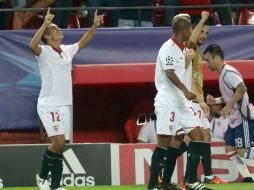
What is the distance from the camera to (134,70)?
49.1 ft

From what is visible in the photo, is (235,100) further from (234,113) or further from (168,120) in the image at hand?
(168,120)

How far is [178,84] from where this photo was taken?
11.7 m

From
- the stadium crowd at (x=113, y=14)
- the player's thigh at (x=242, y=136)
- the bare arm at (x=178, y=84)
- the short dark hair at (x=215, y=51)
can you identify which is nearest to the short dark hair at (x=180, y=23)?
the bare arm at (x=178, y=84)

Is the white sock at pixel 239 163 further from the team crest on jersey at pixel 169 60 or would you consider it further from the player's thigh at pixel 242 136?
the team crest on jersey at pixel 169 60

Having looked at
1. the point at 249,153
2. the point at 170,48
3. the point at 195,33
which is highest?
the point at 195,33

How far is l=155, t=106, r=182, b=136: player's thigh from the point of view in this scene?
38.9 ft

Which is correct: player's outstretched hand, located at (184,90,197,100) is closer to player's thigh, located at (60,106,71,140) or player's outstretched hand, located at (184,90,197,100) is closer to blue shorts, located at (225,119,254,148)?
player's thigh, located at (60,106,71,140)

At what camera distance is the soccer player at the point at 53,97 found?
12.5 meters

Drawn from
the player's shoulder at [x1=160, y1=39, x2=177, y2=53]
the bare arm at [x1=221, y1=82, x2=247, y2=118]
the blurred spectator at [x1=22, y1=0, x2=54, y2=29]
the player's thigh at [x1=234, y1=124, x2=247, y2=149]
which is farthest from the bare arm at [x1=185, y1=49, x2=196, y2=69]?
the blurred spectator at [x1=22, y1=0, x2=54, y2=29]

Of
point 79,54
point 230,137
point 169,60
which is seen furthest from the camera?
point 79,54

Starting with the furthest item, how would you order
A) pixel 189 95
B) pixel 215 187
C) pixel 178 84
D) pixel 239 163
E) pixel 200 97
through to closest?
pixel 239 163 → pixel 200 97 → pixel 215 187 → pixel 178 84 → pixel 189 95

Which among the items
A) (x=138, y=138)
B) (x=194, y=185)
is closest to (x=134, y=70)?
(x=138, y=138)

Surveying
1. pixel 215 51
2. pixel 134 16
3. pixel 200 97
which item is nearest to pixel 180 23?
pixel 200 97

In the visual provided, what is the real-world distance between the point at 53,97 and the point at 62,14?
343cm
